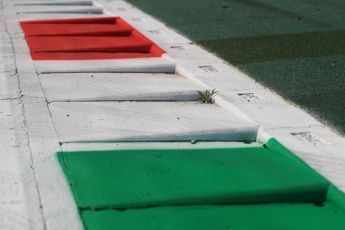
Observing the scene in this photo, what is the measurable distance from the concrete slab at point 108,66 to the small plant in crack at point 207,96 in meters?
0.97

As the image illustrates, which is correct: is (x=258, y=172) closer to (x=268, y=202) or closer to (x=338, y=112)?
(x=268, y=202)

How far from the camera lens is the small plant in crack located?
15.5 ft

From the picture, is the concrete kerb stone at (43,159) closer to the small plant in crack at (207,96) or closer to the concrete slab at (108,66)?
the concrete slab at (108,66)

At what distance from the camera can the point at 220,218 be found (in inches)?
114

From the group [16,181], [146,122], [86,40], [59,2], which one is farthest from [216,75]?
[59,2]

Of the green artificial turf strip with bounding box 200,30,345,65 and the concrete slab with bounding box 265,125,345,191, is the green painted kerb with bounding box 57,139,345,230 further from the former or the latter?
the green artificial turf strip with bounding box 200,30,345,65

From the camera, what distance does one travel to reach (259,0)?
995 centimetres

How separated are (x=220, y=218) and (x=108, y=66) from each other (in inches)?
120

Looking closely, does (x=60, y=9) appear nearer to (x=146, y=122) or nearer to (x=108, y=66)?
(x=108, y=66)

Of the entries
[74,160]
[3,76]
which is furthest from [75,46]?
[74,160]

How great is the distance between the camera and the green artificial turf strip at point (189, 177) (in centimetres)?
308

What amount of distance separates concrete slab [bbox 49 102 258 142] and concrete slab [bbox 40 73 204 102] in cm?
12

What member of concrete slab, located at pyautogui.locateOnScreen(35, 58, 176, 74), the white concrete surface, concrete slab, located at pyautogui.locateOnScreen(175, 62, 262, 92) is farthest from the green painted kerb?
concrete slab, located at pyautogui.locateOnScreen(35, 58, 176, 74)

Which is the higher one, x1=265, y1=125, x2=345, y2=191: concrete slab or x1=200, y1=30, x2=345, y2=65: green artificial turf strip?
x1=265, y1=125, x2=345, y2=191: concrete slab
